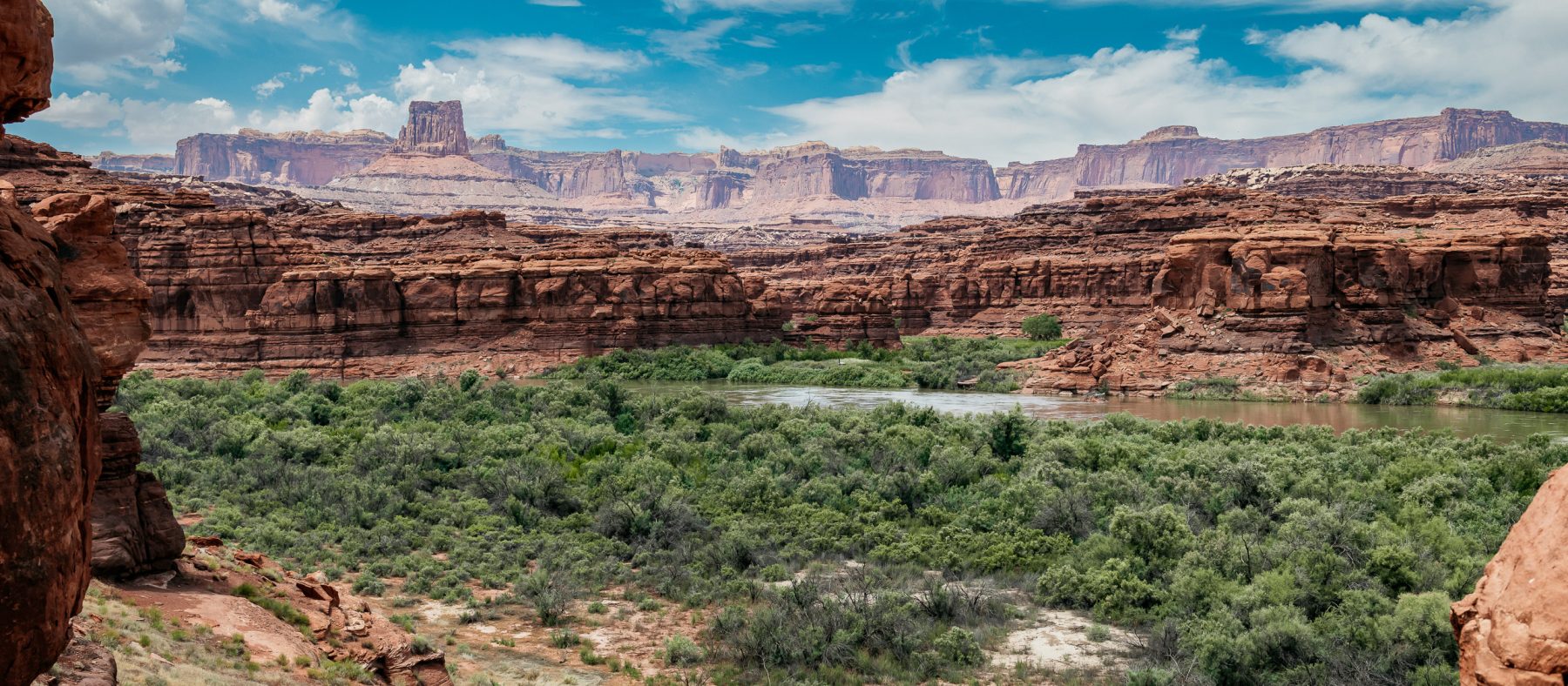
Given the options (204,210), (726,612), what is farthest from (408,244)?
(726,612)

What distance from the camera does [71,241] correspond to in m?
11.3

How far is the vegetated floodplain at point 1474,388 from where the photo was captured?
39.6 m

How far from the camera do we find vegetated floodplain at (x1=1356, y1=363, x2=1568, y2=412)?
39.6 metres

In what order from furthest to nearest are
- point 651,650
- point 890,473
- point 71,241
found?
1. point 890,473
2. point 651,650
3. point 71,241

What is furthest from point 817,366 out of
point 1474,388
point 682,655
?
point 682,655

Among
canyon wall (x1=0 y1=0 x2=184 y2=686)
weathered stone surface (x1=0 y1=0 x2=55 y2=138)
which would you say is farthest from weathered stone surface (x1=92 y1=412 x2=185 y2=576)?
weathered stone surface (x1=0 y1=0 x2=55 y2=138)

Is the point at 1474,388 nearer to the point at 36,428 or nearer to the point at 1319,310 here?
the point at 1319,310

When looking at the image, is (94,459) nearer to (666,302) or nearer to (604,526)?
(604,526)

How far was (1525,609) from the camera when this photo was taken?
186 inches

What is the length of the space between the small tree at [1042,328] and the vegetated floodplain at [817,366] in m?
7.88

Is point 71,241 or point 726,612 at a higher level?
point 71,241

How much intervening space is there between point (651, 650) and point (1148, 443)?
59.2ft

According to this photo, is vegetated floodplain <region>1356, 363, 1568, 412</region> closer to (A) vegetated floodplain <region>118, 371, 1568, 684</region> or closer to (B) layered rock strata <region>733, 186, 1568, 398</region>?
(B) layered rock strata <region>733, 186, 1568, 398</region>

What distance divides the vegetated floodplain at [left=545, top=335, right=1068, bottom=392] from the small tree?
25.9 ft
